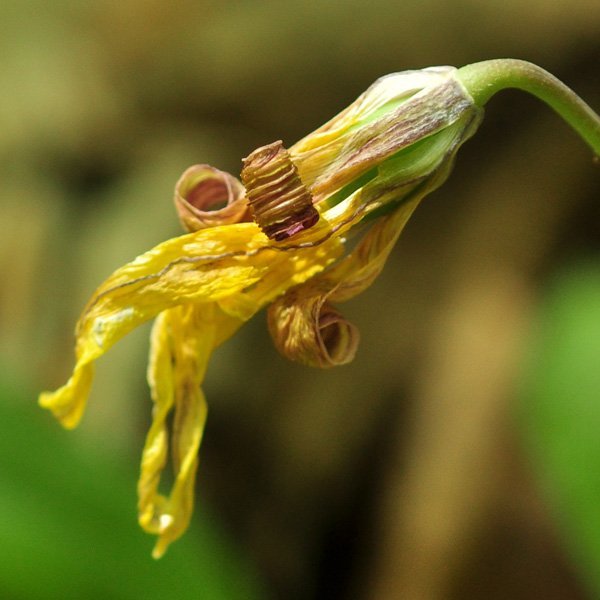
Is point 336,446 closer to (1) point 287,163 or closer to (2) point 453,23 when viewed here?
(2) point 453,23

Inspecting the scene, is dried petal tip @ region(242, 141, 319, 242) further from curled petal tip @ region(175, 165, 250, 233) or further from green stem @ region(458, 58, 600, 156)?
green stem @ region(458, 58, 600, 156)

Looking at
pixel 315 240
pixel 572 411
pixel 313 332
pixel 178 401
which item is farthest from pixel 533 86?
pixel 572 411

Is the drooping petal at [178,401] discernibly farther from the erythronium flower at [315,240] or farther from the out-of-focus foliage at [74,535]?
the out-of-focus foliage at [74,535]

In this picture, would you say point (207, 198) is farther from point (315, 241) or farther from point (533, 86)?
point (533, 86)

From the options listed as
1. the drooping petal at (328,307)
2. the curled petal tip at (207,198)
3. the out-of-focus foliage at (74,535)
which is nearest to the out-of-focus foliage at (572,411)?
the out-of-focus foliage at (74,535)

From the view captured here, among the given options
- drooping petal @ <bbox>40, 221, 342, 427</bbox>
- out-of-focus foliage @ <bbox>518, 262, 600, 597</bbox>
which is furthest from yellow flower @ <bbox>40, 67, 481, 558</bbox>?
out-of-focus foliage @ <bbox>518, 262, 600, 597</bbox>

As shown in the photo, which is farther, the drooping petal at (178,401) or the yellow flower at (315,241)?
the drooping petal at (178,401)
